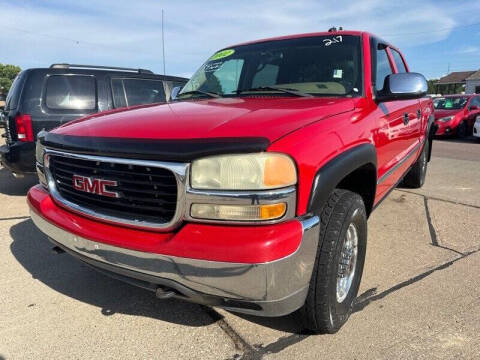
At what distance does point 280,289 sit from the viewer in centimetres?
166

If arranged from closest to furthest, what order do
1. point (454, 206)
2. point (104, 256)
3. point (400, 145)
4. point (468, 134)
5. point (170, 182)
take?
point (170, 182) → point (104, 256) → point (400, 145) → point (454, 206) → point (468, 134)

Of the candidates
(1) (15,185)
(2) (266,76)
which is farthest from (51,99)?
(2) (266,76)

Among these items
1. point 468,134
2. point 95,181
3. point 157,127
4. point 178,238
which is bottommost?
point 468,134

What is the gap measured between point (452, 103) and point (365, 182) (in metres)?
13.4

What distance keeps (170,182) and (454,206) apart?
4.10 metres

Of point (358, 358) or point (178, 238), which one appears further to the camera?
point (358, 358)

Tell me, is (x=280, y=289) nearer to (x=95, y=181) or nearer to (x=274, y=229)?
(x=274, y=229)

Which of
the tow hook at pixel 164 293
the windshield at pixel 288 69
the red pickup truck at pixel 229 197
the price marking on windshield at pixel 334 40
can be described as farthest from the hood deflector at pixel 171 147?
the price marking on windshield at pixel 334 40

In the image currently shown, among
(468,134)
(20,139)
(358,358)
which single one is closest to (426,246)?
(358,358)

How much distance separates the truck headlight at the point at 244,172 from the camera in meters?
1.67

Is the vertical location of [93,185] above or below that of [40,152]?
below

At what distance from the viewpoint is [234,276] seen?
5.29 feet

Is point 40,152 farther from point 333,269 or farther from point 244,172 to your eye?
point 333,269

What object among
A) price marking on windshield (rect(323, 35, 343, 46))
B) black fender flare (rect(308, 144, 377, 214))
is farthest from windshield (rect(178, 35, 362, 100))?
black fender flare (rect(308, 144, 377, 214))
